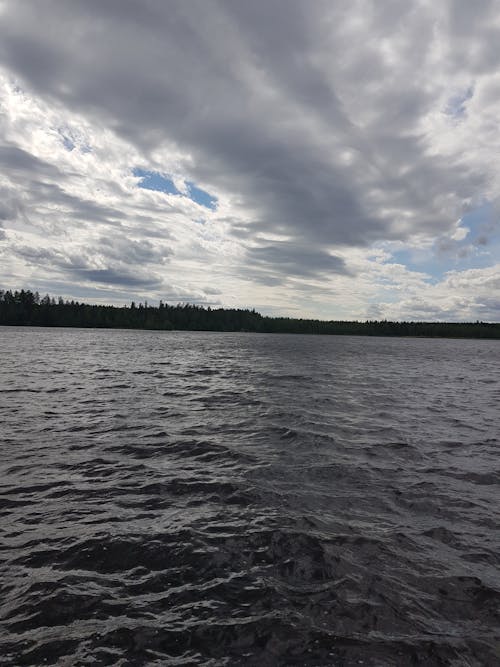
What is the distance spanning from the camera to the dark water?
579 centimetres

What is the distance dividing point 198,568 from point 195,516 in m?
2.04

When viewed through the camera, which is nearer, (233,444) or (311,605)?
(311,605)

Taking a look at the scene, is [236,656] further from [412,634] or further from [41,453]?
[41,453]

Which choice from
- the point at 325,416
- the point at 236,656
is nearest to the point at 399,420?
the point at 325,416

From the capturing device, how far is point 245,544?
841 centimetres

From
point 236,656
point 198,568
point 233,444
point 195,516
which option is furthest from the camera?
point 233,444

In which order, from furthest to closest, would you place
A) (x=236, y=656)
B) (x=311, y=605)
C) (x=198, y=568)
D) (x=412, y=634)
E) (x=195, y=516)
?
1. (x=195, y=516)
2. (x=198, y=568)
3. (x=311, y=605)
4. (x=412, y=634)
5. (x=236, y=656)

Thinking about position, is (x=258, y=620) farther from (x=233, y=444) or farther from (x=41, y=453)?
(x=41, y=453)

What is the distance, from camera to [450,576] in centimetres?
753

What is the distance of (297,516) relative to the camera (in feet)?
32.0

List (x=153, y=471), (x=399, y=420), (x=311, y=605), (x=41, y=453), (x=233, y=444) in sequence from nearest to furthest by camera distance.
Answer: (x=311, y=605)
(x=153, y=471)
(x=41, y=453)
(x=233, y=444)
(x=399, y=420)

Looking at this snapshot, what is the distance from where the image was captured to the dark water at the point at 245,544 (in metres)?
5.79

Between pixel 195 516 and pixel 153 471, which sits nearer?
pixel 195 516

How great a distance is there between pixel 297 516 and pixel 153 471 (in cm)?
508
